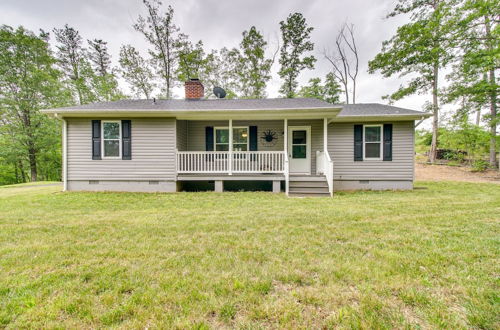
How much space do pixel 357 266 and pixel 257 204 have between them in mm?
3394

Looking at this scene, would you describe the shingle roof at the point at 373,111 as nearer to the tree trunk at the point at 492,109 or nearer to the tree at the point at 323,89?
the tree trunk at the point at 492,109

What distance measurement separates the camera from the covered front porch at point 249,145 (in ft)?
26.0

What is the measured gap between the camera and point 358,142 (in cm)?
818

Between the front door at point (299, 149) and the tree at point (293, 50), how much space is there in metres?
9.46

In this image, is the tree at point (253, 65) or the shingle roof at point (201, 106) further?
the tree at point (253, 65)

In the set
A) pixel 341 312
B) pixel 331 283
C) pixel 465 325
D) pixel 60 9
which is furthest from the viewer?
pixel 60 9

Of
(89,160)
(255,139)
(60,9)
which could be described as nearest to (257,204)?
Result: (255,139)

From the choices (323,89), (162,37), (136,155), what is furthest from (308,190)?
(162,37)

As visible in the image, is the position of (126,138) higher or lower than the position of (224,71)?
lower

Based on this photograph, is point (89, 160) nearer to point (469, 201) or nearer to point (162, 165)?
point (162, 165)

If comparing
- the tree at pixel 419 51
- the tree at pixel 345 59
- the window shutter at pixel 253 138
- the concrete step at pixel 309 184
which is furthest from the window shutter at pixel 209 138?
the tree at pixel 345 59

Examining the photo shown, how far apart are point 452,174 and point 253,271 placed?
48.8ft

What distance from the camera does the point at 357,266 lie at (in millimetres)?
2268

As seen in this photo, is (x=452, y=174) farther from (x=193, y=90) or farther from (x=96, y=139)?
(x=96, y=139)
